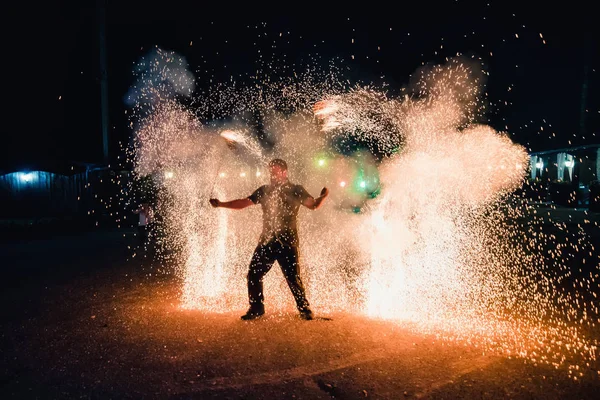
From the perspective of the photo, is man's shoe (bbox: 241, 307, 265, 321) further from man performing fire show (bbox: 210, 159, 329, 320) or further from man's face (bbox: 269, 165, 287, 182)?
man's face (bbox: 269, 165, 287, 182)

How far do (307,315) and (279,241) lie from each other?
865 mm

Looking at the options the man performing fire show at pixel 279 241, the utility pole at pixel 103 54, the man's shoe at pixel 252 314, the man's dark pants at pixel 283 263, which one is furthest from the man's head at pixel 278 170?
the utility pole at pixel 103 54

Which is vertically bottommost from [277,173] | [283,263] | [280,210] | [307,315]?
[307,315]

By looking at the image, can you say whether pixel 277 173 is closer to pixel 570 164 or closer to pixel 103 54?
pixel 103 54

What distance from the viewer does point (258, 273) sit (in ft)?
15.5

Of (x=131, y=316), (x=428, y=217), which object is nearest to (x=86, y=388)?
(x=131, y=316)

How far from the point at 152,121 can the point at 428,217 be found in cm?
1826

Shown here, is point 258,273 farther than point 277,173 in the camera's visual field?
No

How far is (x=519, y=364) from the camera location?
Result: 11.7ft

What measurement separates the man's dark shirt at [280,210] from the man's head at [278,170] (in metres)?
0.08

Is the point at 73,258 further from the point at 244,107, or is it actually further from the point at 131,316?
the point at 244,107

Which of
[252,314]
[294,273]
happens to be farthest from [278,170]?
[252,314]

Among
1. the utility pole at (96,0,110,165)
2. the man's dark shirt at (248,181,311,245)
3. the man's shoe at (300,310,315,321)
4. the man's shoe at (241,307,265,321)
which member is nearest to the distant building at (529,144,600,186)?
the man's dark shirt at (248,181,311,245)

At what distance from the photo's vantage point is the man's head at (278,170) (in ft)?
15.9
